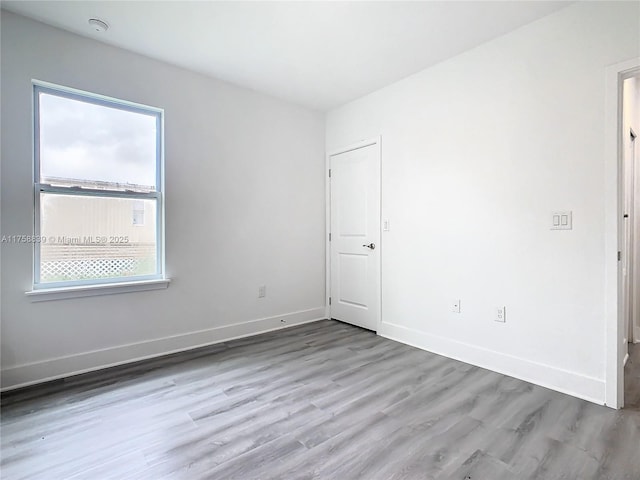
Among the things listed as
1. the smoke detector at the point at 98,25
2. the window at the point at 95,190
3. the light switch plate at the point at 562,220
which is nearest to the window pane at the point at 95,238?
the window at the point at 95,190

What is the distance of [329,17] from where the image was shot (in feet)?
7.58

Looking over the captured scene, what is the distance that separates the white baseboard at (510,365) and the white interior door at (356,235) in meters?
0.51

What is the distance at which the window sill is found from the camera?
2.37 meters

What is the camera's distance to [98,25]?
238 centimetres

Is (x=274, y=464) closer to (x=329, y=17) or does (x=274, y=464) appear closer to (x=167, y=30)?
(x=329, y=17)

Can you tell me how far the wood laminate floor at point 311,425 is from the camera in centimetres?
152

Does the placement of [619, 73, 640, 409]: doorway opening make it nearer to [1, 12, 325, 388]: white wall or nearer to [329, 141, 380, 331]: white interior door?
[329, 141, 380, 331]: white interior door

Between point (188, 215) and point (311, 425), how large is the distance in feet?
7.10

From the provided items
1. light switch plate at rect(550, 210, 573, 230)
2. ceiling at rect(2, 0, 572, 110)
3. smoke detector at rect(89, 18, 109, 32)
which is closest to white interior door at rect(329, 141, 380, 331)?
ceiling at rect(2, 0, 572, 110)

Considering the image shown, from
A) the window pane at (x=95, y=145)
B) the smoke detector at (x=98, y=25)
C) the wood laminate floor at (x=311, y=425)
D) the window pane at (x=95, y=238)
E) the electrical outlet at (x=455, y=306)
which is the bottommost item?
the wood laminate floor at (x=311, y=425)

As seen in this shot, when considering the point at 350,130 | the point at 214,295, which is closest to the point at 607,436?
the point at 214,295

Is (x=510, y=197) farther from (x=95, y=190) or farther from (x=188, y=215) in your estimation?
(x=95, y=190)

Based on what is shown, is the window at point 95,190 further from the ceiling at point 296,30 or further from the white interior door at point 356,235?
the white interior door at point 356,235

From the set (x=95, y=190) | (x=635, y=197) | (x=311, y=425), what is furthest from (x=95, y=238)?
(x=635, y=197)
